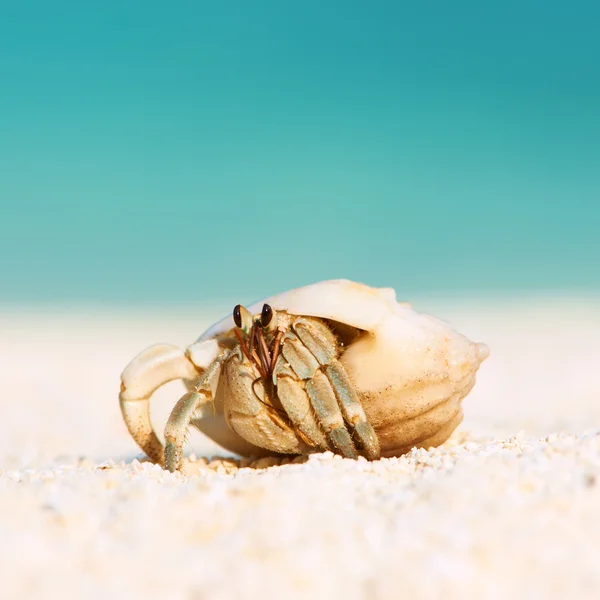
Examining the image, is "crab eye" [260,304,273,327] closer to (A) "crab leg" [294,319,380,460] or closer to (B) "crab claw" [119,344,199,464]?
(A) "crab leg" [294,319,380,460]

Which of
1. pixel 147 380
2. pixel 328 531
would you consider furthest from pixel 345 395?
pixel 328 531

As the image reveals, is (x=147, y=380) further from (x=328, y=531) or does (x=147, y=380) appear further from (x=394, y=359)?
(x=328, y=531)

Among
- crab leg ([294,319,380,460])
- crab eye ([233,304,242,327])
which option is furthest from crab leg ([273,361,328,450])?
crab eye ([233,304,242,327])

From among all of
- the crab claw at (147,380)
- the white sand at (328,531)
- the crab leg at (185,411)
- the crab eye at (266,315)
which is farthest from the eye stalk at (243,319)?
the white sand at (328,531)

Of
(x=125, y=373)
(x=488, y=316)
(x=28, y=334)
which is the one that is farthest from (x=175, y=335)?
(x=125, y=373)

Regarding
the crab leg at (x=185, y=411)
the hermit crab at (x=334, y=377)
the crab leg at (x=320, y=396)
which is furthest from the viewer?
the crab leg at (x=185, y=411)

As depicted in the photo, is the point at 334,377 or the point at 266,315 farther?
the point at 266,315

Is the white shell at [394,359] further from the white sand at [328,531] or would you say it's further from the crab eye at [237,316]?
the white sand at [328,531]

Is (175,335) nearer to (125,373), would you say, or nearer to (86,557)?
(125,373)
